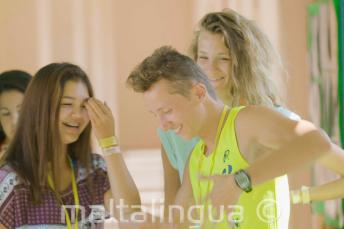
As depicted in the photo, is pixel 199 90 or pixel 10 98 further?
pixel 10 98

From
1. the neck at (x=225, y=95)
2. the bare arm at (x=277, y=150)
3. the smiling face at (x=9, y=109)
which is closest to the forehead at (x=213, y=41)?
the neck at (x=225, y=95)

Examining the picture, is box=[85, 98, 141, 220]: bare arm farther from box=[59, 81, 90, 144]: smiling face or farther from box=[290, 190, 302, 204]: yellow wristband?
box=[290, 190, 302, 204]: yellow wristband

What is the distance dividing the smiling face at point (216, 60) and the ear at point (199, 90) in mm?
319

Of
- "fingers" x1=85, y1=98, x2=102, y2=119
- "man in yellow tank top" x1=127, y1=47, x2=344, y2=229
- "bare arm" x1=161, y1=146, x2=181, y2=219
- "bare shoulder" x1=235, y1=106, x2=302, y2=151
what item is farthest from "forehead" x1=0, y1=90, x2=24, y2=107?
"bare shoulder" x1=235, y1=106, x2=302, y2=151

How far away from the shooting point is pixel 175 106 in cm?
181

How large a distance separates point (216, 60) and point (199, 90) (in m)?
0.37

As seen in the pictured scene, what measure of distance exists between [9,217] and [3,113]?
2.83ft

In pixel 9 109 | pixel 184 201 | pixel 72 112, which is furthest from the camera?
pixel 9 109

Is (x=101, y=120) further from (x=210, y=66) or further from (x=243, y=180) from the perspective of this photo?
(x=243, y=180)

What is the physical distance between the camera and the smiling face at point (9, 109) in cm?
279

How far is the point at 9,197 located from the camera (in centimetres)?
207

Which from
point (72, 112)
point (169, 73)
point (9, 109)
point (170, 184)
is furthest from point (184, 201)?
point (9, 109)

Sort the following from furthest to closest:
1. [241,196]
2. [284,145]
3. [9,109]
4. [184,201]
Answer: [9,109] < [184,201] < [241,196] < [284,145]

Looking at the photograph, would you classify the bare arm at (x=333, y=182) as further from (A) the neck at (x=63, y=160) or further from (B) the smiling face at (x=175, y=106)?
(A) the neck at (x=63, y=160)
